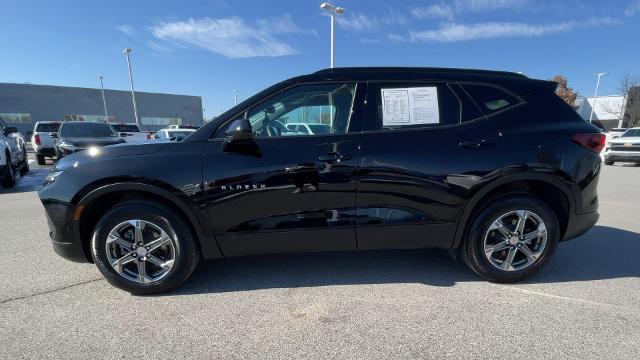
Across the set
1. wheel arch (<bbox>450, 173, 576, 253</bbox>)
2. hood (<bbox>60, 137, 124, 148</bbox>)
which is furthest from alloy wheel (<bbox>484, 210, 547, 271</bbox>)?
hood (<bbox>60, 137, 124, 148</bbox>)

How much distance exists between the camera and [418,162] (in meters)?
2.81

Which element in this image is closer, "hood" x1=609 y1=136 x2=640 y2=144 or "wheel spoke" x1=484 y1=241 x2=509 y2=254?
"wheel spoke" x1=484 y1=241 x2=509 y2=254

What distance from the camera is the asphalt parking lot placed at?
2.22 meters

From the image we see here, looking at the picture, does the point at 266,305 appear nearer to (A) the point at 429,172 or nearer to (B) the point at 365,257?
(B) the point at 365,257

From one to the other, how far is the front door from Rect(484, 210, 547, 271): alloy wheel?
1.28 metres

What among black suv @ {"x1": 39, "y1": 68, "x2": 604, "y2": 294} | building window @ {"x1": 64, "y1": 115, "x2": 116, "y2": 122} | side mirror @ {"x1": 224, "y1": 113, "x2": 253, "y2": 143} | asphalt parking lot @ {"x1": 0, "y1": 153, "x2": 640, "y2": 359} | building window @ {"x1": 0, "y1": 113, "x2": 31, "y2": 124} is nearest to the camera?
asphalt parking lot @ {"x1": 0, "y1": 153, "x2": 640, "y2": 359}

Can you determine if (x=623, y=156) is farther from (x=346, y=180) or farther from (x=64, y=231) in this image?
(x=64, y=231)

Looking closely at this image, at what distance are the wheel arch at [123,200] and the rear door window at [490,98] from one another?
8.51 ft

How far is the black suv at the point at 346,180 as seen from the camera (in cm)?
275

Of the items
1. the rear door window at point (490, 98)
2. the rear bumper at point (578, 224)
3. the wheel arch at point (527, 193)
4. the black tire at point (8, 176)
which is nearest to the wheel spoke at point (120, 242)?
the wheel arch at point (527, 193)

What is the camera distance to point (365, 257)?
144 inches

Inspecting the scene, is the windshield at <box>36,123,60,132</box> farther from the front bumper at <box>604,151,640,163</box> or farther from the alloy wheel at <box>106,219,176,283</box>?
the front bumper at <box>604,151,640,163</box>

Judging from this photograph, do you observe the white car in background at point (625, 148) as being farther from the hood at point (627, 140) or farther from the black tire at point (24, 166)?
the black tire at point (24, 166)

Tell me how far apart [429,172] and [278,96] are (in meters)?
1.44
